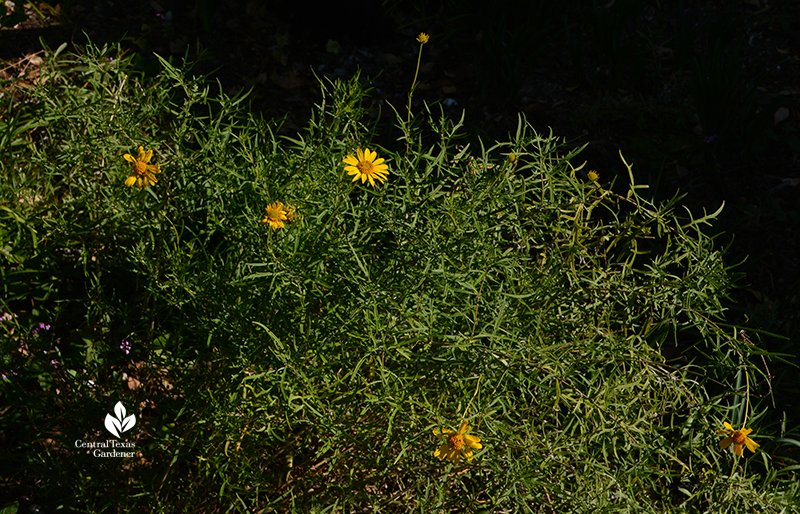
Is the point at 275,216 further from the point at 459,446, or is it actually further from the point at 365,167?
the point at 459,446

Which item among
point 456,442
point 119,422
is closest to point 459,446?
point 456,442

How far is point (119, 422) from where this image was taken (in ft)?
6.63

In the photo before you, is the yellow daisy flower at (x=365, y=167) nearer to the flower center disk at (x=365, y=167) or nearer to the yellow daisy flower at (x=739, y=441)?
the flower center disk at (x=365, y=167)

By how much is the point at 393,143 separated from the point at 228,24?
1512 mm

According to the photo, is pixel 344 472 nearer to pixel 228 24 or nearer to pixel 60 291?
pixel 60 291

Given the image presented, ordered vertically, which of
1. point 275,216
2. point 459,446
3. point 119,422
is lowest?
point 119,422

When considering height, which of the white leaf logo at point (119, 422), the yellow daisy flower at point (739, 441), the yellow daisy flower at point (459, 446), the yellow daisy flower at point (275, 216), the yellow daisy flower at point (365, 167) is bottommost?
the white leaf logo at point (119, 422)

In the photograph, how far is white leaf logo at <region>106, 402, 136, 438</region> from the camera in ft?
6.57

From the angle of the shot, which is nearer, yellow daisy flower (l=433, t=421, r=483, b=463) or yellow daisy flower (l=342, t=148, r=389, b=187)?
yellow daisy flower (l=433, t=421, r=483, b=463)

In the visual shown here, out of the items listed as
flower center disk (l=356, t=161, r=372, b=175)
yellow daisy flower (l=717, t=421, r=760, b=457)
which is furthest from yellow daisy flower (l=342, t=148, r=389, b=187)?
yellow daisy flower (l=717, t=421, r=760, b=457)

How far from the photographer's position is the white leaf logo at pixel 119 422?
78.9 inches

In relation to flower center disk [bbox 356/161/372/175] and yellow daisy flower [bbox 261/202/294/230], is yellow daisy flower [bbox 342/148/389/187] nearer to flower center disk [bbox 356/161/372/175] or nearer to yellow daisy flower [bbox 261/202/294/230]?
flower center disk [bbox 356/161/372/175]

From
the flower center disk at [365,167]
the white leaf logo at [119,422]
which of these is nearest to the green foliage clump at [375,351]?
the white leaf logo at [119,422]

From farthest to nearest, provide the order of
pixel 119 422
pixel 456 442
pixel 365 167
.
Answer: pixel 119 422, pixel 365 167, pixel 456 442
